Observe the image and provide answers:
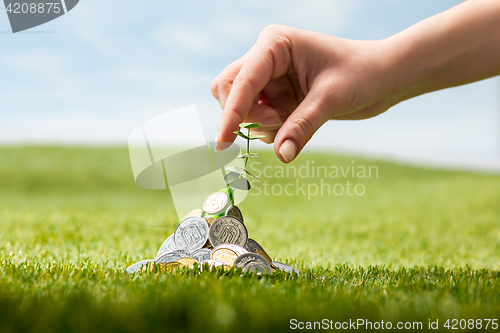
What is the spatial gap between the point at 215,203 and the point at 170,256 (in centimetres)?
52

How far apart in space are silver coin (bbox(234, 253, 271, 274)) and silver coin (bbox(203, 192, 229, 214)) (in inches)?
18.6

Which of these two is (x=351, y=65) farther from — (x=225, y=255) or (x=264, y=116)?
(x=225, y=255)

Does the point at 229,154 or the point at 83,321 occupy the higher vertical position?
the point at 229,154

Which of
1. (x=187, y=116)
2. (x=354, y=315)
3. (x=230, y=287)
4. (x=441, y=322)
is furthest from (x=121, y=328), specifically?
(x=187, y=116)

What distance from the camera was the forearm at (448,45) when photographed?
8.75 feet

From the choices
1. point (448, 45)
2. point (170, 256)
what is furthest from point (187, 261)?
point (448, 45)

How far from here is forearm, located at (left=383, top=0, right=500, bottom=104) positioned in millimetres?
2666

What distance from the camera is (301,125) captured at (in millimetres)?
2377

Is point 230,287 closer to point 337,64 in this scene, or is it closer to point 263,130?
point 263,130

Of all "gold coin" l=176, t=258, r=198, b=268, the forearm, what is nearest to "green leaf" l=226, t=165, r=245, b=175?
"gold coin" l=176, t=258, r=198, b=268

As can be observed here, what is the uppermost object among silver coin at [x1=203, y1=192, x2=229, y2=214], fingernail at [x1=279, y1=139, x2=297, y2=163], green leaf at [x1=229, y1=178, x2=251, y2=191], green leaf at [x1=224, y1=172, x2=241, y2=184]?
fingernail at [x1=279, y1=139, x2=297, y2=163]

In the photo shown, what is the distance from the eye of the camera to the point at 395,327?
1.53 meters

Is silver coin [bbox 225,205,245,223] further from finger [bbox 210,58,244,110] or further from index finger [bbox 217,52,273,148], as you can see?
finger [bbox 210,58,244,110]

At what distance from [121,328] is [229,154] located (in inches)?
64.4
